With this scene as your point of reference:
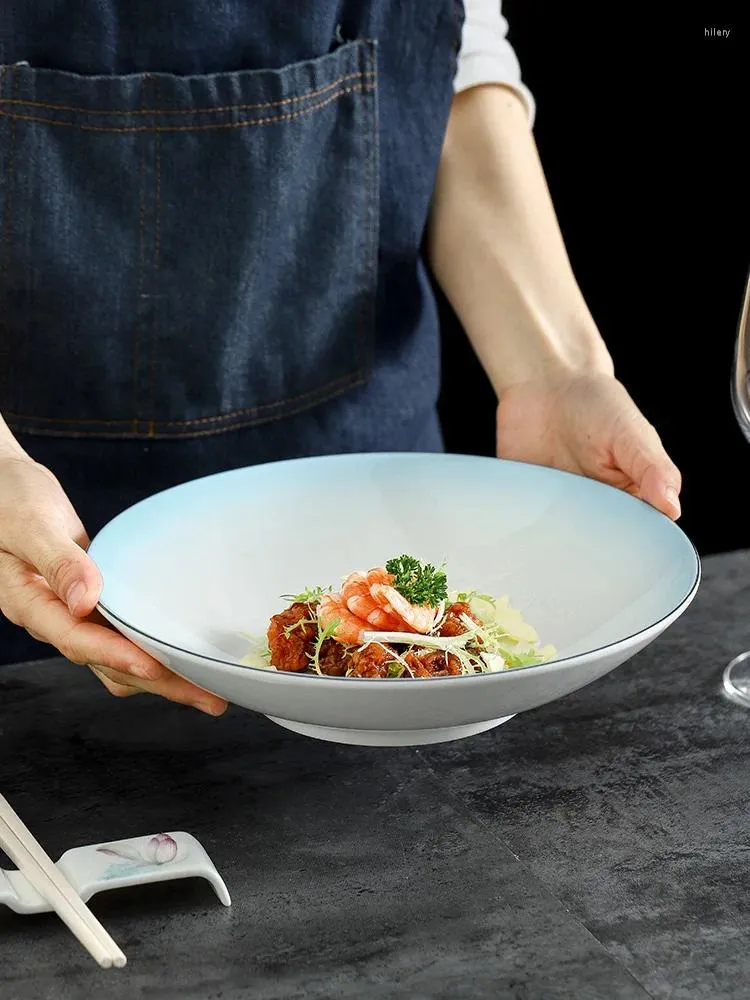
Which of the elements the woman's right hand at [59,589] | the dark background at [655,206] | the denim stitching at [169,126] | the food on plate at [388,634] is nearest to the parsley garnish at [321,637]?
the food on plate at [388,634]

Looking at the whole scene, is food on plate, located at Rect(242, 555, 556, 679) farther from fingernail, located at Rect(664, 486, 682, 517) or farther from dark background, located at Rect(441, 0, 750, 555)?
dark background, located at Rect(441, 0, 750, 555)

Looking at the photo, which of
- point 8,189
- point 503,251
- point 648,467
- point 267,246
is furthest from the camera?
point 503,251

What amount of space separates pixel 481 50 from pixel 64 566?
1.02 meters

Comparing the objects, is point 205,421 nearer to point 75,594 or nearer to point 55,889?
point 75,594

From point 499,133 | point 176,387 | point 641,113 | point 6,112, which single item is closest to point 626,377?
Answer: point 641,113

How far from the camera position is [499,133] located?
177cm

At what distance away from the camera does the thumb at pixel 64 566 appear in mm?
1054

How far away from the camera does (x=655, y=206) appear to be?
9.03 ft

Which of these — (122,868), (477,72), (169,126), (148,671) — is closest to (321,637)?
(148,671)

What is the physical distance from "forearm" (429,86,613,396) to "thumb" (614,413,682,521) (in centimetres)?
23

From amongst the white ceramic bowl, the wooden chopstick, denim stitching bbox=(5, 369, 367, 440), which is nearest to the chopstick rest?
the wooden chopstick

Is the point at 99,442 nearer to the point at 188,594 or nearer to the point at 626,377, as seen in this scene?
the point at 188,594

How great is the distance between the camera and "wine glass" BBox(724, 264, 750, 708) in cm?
123

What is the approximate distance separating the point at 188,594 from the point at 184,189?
0.52m
